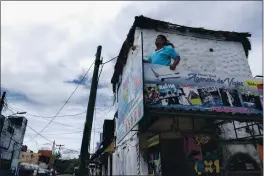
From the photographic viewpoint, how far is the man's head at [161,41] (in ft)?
39.2

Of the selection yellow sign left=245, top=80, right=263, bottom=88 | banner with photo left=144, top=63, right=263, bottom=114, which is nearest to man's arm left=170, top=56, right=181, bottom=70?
banner with photo left=144, top=63, right=263, bottom=114

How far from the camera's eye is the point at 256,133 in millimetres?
11125

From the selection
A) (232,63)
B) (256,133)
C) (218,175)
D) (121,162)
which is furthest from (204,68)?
(121,162)

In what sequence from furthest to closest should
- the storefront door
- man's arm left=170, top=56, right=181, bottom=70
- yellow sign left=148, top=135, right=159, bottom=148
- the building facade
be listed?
the building facade, man's arm left=170, top=56, right=181, bottom=70, the storefront door, yellow sign left=148, top=135, right=159, bottom=148

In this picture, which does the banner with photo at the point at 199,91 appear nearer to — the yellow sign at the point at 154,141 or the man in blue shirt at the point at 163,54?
the man in blue shirt at the point at 163,54

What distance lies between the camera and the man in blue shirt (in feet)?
36.3

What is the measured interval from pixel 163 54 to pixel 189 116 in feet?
14.1

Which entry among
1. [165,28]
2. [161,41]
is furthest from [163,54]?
[165,28]

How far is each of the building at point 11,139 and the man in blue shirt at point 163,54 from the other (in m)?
24.9

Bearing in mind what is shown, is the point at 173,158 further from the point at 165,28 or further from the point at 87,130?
the point at 165,28

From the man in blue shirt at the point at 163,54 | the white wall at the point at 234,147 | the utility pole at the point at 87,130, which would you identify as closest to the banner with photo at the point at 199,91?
the man in blue shirt at the point at 163,54

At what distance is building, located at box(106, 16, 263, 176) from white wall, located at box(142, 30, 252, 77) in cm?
7

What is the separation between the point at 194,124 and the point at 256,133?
11.4 ft

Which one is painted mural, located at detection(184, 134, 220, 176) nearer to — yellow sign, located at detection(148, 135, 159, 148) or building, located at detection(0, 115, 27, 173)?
yellow sign, located at detection(148, 135, 159, 148)
